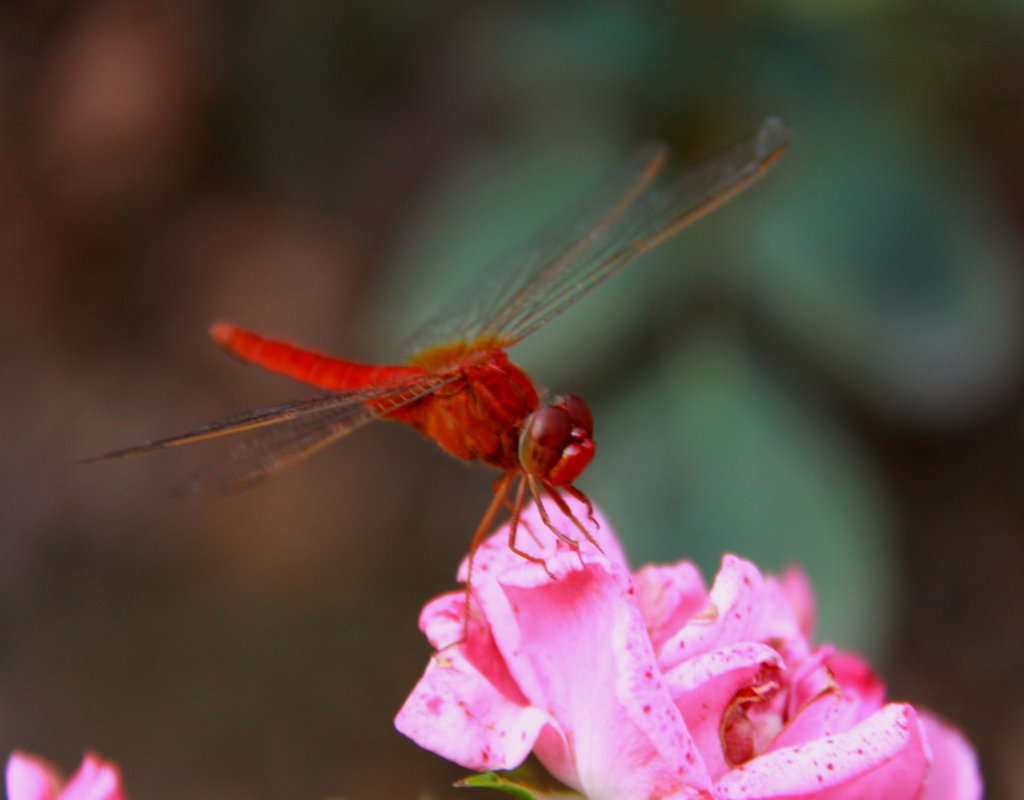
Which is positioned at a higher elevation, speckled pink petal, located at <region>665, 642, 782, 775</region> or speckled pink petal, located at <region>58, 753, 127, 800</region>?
speckled pink petal, located at <region>58, 753, 127, 800</region>

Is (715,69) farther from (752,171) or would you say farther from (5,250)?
(5,250)

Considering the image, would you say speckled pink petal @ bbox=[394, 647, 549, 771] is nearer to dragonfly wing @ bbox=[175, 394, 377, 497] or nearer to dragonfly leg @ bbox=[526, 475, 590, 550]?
dragonfly leg @ bbox=[526, 475, 590, 550]

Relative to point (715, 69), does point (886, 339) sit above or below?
below

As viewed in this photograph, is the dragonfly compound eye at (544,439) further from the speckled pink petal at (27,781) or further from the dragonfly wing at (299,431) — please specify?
the speckled pink petal at (27,781)

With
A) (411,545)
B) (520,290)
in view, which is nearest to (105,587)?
(411,545)

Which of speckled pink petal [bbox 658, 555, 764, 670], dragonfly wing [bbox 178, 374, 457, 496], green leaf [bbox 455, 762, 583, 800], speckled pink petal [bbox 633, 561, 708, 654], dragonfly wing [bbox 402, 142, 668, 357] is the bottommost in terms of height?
green leaf [bbox 455, 762, 583, 800]

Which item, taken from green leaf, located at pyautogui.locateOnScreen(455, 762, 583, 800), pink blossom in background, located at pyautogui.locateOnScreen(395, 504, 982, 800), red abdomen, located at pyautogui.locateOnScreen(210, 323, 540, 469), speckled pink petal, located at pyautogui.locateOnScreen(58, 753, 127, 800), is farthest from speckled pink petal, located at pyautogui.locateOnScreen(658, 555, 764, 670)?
speckled pink petal, located at pyautogui.locateOnScreen(58, 753, 127, 800)
